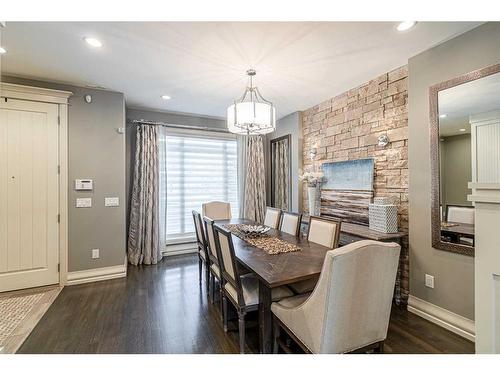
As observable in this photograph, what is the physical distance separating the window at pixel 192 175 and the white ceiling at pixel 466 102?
3.41 m

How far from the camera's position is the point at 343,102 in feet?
11.0

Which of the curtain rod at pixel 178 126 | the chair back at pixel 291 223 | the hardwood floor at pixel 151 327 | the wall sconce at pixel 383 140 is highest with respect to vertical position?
the curtain rod at pixel 178 126

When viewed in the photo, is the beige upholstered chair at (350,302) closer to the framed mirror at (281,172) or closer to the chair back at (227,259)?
the chair back at (227,259)

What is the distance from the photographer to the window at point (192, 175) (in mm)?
4320

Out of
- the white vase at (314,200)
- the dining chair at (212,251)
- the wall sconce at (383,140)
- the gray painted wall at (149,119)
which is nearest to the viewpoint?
the dining chair at (212,251)

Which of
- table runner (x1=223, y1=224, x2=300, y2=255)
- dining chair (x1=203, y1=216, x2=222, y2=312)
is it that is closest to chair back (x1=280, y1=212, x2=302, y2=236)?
table runner (x1=223, y1=224, x2=300, y2=255)


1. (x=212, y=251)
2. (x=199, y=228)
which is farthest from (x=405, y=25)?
(x=199, y=228)

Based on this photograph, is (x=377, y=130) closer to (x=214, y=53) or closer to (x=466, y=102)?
(x=466, y=102)

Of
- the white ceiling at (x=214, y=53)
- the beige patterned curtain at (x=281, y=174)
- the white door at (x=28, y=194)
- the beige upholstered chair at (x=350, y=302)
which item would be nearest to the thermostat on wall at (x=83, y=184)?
the white door at (x=28, y=194)

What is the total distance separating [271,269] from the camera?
5.41 feet

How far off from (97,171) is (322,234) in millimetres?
3091

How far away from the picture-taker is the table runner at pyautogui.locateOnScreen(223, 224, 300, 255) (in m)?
2.07

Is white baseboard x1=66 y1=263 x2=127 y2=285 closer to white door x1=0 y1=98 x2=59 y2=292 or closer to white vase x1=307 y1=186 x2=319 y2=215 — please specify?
white door x1=0 y1=98 x2=59 y2=292
